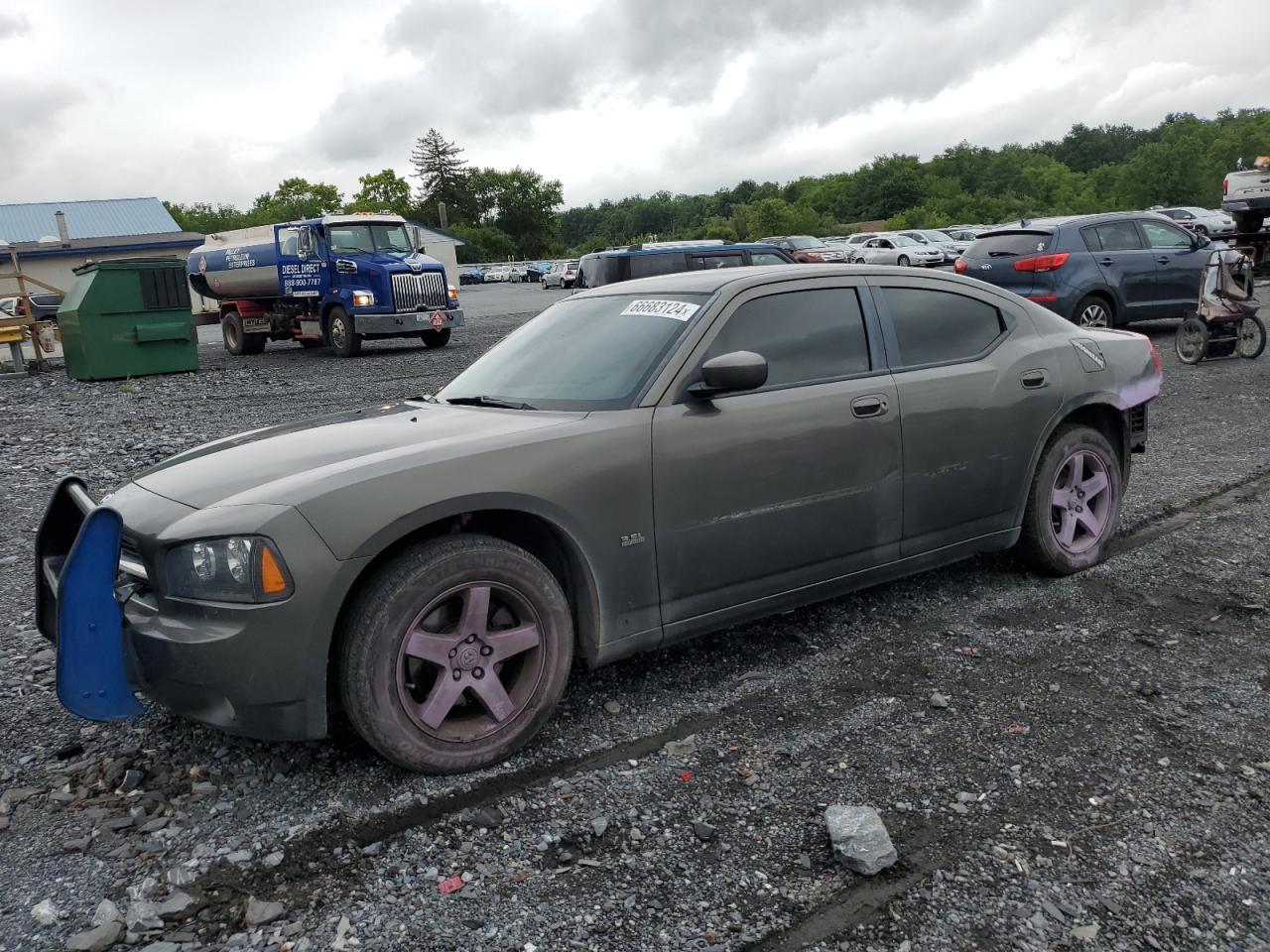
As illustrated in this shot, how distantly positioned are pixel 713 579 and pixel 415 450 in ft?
3.90

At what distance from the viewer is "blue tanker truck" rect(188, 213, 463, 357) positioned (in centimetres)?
1842

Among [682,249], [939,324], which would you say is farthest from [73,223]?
[939,324]

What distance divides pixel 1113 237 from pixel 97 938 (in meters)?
14.0

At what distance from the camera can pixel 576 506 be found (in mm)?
3521

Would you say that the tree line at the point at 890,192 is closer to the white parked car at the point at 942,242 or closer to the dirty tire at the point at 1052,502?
the white parked car at the point at 942,242

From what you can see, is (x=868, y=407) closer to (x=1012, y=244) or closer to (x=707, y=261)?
(x=1012, y=244)

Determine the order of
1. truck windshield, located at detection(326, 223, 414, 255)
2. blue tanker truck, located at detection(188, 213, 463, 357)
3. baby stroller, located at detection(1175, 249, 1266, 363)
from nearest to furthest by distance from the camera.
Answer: baby stroller, located at detection(1175, 249, 1266, 363) → blue tanker truck, located at detection(188, 213, 463, 357) → truck windshield, located at detection(326, 223, 414, 255)

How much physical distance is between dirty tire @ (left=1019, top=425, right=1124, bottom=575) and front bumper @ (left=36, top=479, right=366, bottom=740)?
3.23m

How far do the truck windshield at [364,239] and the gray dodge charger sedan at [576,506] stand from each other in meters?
15.4

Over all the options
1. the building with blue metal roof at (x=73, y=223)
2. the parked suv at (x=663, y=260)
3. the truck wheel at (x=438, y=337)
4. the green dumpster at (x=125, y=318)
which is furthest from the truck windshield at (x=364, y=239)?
the building with blue metal roof at (x=73, y=223)

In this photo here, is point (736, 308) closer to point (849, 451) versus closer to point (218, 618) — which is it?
point (849, 451)

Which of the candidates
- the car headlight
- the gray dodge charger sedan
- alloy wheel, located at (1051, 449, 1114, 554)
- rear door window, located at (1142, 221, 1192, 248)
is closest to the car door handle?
the gray dodge charger sedan

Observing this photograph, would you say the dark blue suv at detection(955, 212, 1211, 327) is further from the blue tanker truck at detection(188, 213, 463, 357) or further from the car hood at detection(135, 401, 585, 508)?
the car hood at detection(135, 401, 585, 508)

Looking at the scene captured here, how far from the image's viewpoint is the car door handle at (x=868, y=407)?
13.7ft
